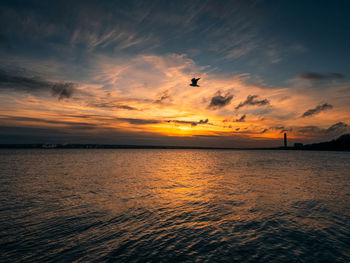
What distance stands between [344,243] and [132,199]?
17.9 meters

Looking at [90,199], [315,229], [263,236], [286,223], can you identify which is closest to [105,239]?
[263,236]

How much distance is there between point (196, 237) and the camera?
1320cm

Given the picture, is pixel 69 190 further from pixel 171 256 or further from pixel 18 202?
pixel 171 256

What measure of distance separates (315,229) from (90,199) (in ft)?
66.8

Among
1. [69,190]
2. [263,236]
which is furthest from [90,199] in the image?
[263,236]

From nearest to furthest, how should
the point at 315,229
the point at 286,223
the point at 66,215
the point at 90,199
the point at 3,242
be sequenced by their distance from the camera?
the point at 3,242
the point at 315,229
the point at 286,223
the point at 66,215
the point at 90,199

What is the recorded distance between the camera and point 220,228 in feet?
48.2

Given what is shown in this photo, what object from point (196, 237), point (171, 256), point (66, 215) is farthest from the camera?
point (66, 215)

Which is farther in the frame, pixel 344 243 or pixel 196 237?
pixel 196 237

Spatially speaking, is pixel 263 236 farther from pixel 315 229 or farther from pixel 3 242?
pixel 3 242

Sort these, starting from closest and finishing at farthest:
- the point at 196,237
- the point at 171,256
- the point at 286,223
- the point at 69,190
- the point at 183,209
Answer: the point at 171,256
the point at 196,237
the point at 286,223
the point at 183,209
the point at 69,190

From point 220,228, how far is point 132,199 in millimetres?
11237

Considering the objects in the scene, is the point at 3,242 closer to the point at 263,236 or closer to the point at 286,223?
the point at 263,236

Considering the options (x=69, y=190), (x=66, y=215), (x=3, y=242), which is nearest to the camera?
(x=3, y=242)
